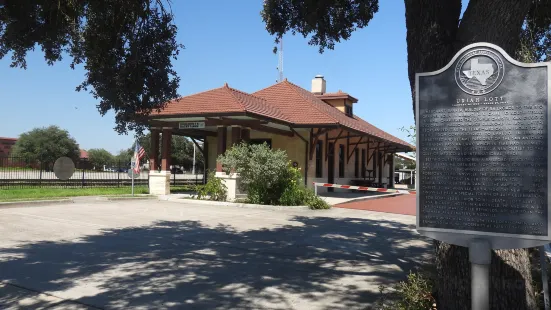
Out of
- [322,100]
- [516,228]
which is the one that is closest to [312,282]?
[516,228]

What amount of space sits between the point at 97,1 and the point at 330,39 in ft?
15.3

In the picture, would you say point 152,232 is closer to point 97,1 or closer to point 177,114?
point 97,1

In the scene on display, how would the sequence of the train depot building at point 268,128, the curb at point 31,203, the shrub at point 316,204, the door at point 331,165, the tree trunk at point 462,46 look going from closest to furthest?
the tree trunk at point 462,46
the curb at point 31,203
the shrub at point 316,204
the train depot building at point 268,128
the door at point 331,165

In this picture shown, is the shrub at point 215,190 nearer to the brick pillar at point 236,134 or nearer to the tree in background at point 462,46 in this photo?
the brick pillar at point 236,134

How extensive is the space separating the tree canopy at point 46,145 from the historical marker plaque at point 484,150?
61298 mm

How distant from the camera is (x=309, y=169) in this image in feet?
75.9

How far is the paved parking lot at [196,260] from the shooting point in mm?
5344

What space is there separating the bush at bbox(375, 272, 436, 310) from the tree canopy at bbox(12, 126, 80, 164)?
60.3m

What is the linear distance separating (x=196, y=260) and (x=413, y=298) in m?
3.97

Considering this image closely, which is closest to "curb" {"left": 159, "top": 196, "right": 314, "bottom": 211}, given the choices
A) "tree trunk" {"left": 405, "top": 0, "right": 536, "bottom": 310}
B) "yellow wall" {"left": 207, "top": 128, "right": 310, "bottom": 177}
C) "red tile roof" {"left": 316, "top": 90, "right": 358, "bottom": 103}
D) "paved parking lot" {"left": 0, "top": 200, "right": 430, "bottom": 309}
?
"paved parking lot" {"left": 0, "top": 200, "right": 430, "bottom": 309}

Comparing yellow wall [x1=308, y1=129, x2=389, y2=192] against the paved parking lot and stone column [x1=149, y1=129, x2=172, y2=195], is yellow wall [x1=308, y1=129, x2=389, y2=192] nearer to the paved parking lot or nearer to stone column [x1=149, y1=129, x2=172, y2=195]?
stone column [x1=149, y1=129, x2=172, y2=195]

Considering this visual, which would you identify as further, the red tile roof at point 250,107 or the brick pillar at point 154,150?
the brick pillar at point 154,150

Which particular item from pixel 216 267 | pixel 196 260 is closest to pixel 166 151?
pixel 196 260

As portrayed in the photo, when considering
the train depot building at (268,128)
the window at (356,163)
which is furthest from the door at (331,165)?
the window at (356,163)
